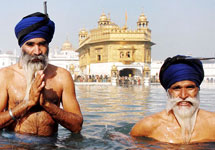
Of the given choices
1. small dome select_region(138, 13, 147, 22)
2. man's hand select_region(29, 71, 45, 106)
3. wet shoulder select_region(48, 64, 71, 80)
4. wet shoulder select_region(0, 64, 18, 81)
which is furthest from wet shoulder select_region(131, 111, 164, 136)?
small dome select_region(138, 13, 147, 22)

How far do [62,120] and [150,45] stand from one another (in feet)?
Answer: 129

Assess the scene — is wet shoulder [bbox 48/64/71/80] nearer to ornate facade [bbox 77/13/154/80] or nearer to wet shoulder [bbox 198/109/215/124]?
wet shoulder [bbox 198/109/215/124]

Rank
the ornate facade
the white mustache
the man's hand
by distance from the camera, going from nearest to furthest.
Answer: the man's hand, the white mustache, the ornate facade

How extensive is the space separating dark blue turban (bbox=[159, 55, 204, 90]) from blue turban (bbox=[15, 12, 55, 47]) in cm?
117

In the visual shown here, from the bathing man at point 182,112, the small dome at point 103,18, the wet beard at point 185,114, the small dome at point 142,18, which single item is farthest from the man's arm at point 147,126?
the small dome at point 103,18

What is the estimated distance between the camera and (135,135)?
131 inches

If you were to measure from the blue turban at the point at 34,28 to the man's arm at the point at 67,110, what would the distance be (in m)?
0.46

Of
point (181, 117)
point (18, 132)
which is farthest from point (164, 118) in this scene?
point (18, 132)

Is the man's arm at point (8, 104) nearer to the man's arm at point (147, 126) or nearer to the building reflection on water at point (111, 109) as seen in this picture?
the man's arm at point (147, 126)

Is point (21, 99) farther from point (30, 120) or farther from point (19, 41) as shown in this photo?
point (19, 41)

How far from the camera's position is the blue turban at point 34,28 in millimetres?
2926

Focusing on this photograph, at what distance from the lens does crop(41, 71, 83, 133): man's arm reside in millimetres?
2861

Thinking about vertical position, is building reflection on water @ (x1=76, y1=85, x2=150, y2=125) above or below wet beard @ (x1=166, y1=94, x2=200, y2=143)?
below

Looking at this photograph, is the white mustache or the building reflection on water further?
the building reflection on water
